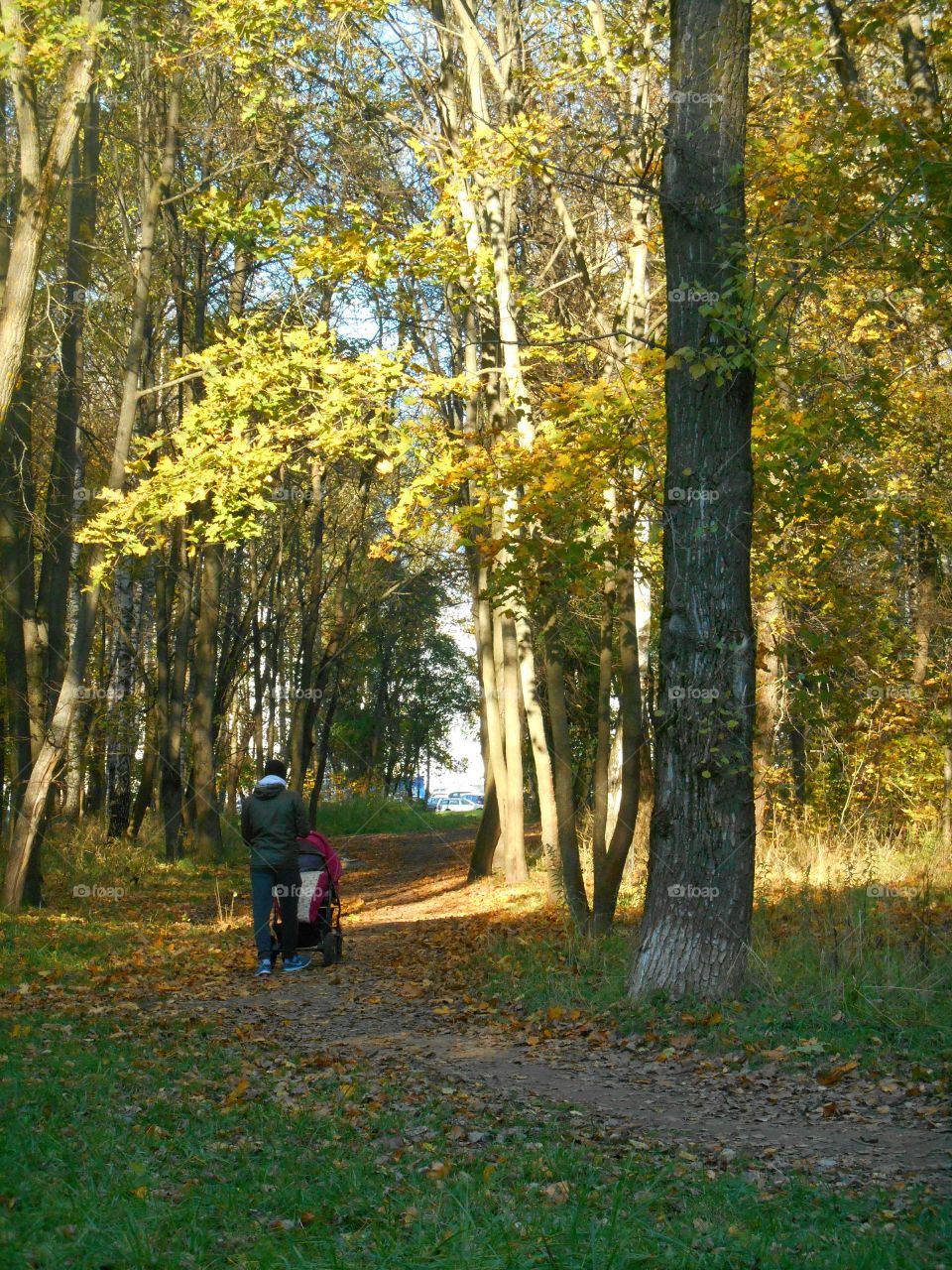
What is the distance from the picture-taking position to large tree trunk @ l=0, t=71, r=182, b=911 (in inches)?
635

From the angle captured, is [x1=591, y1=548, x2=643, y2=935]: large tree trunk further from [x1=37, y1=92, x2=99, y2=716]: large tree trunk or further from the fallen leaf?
[x1=37, y1=92, x2=99, y2=716]: large tree trunk

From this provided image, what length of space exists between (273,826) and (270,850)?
0.24m

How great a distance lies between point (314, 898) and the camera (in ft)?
42.4

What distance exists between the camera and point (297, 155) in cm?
2116

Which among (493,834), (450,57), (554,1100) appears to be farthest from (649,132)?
(493,834)

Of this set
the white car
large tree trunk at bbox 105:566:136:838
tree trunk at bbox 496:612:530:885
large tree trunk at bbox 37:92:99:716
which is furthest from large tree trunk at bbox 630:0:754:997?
the white car

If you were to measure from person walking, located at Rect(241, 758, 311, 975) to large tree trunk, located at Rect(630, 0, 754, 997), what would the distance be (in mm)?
4215

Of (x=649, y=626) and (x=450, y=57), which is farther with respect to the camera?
(x=649, y=626)

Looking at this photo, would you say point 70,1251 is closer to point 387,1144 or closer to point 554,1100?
point 387,1144

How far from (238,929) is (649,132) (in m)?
10.6

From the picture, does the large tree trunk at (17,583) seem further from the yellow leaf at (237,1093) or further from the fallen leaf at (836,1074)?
the fallen leaf at (836,1074)

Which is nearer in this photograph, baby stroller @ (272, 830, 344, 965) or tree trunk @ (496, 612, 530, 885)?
baby stroller @ (272, 830, 344, 965)

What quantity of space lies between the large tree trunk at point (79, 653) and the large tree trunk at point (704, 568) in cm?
749

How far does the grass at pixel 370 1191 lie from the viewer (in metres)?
4.48
